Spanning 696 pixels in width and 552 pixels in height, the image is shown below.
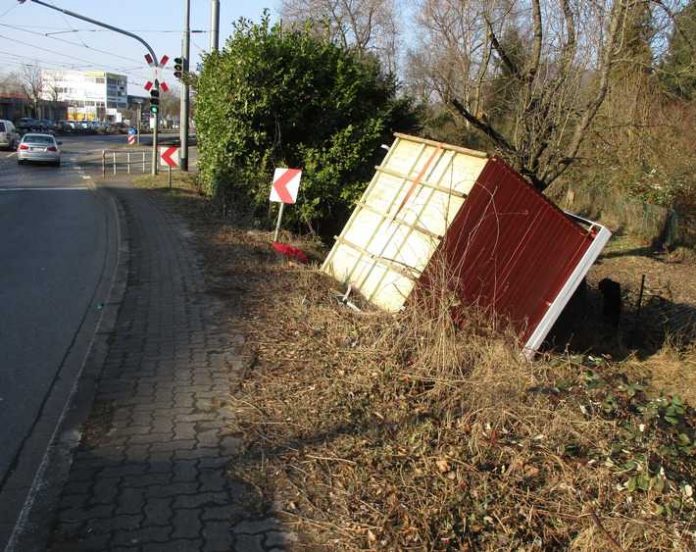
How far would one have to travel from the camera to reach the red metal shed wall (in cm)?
714

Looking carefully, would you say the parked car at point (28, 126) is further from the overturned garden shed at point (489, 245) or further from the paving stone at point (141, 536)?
the paving stone at point (141, 536)

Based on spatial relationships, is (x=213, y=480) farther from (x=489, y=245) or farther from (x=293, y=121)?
(x=293, y=121)

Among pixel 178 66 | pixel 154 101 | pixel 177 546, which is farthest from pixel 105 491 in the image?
pixel 178 66

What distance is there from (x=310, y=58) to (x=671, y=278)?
9.50 metres

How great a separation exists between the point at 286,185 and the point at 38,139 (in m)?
23.3

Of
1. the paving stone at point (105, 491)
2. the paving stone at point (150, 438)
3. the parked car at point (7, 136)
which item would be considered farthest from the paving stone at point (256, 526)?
the parked car at point (7, 136)

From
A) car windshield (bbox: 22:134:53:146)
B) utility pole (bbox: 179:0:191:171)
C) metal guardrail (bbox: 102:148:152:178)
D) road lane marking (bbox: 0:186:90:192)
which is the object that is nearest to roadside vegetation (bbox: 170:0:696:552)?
road lane marking (bbox: 0:186:90:192)

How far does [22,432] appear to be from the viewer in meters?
4.48

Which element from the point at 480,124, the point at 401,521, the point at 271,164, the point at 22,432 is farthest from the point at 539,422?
the point at 271,164

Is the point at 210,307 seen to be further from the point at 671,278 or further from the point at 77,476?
the point at 671,278

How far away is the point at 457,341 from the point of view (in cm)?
576

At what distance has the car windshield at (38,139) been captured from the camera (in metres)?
29.6

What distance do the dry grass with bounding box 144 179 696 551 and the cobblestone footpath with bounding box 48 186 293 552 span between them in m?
0.21

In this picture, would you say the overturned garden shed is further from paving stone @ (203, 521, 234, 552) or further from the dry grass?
paving stone @ (203, 521, 234, 552)
